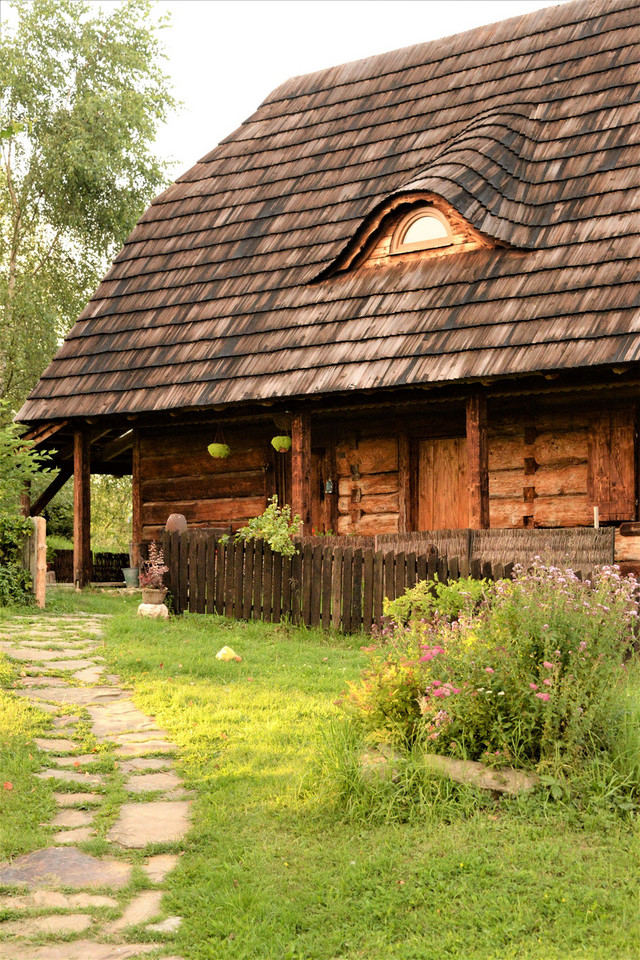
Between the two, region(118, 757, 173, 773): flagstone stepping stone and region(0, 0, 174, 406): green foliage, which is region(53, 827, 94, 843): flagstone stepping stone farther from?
region(0, 0, 174, 406): green foliage

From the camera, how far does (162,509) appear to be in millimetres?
17031

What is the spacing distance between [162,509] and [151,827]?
12125mm

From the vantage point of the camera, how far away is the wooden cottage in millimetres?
12422

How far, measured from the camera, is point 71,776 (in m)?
5.81

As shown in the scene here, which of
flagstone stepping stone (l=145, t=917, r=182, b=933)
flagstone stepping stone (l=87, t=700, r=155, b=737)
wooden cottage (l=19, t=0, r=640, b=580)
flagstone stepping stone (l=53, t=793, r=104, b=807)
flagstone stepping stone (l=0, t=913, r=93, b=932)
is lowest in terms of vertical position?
flagstone stepping stone (l=145, t=917, r=182, b=933)

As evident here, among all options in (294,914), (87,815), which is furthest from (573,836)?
(87,815)

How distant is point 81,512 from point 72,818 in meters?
10.9

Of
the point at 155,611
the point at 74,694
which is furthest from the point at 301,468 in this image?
the point at 74,694

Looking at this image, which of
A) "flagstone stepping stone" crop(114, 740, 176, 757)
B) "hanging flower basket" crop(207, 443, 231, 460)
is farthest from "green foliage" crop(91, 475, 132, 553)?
"flagstone stepping stone" crop(114, 740, 176, 757)

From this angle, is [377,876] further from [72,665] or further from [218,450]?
[218,450]

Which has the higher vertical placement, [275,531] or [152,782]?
[275,531]

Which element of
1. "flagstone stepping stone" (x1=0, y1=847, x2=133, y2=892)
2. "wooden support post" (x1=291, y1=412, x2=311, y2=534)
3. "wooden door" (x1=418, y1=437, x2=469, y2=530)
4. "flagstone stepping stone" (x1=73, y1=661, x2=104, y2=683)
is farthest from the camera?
"wooden door" (x1=418, y1=437, x2=469, y2=530)

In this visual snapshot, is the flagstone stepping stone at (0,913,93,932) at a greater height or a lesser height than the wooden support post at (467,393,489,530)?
lesser

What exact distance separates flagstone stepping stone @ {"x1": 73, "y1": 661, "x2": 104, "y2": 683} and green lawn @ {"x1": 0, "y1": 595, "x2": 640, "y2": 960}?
2386 millimetres
